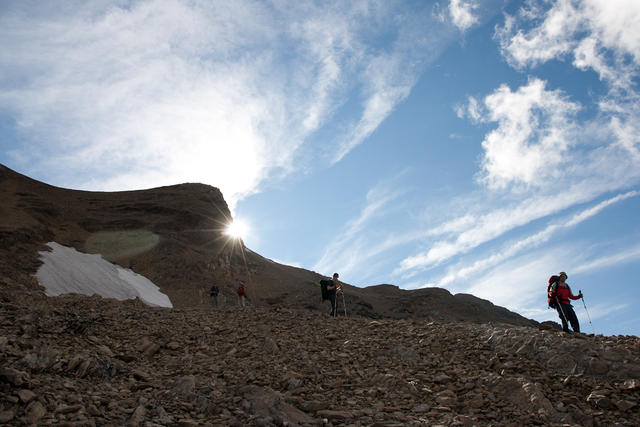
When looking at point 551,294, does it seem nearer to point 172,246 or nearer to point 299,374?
point 299,374

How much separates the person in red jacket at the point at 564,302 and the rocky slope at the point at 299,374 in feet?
2.80

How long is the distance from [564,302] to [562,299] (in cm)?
10

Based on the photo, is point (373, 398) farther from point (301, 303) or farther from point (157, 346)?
point (301, 303)

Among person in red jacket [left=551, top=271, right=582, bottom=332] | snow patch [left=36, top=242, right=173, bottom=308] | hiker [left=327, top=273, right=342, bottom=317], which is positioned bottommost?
person in red jacket [left=551, top=271, right=582, bottom=332]

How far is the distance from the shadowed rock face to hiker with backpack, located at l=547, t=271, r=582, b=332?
25.1 meters

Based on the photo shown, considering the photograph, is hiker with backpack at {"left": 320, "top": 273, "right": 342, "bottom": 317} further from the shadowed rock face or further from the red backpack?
the shadowed rock face

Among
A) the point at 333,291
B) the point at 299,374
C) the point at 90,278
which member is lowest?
the point at 299,374

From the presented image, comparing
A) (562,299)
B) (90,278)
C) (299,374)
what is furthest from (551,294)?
(90,278)

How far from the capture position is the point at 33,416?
6945 mm

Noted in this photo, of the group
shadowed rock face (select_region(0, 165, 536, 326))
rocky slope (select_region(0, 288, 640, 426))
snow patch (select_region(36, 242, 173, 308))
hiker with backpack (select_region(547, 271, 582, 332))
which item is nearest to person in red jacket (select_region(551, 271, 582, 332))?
hiker with backpack (select_region(547, 271, 582, 332))

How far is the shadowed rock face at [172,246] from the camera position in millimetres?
36219

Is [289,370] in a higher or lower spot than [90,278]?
lower

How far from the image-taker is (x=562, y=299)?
43.0ft

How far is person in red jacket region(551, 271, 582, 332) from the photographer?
12789mm
